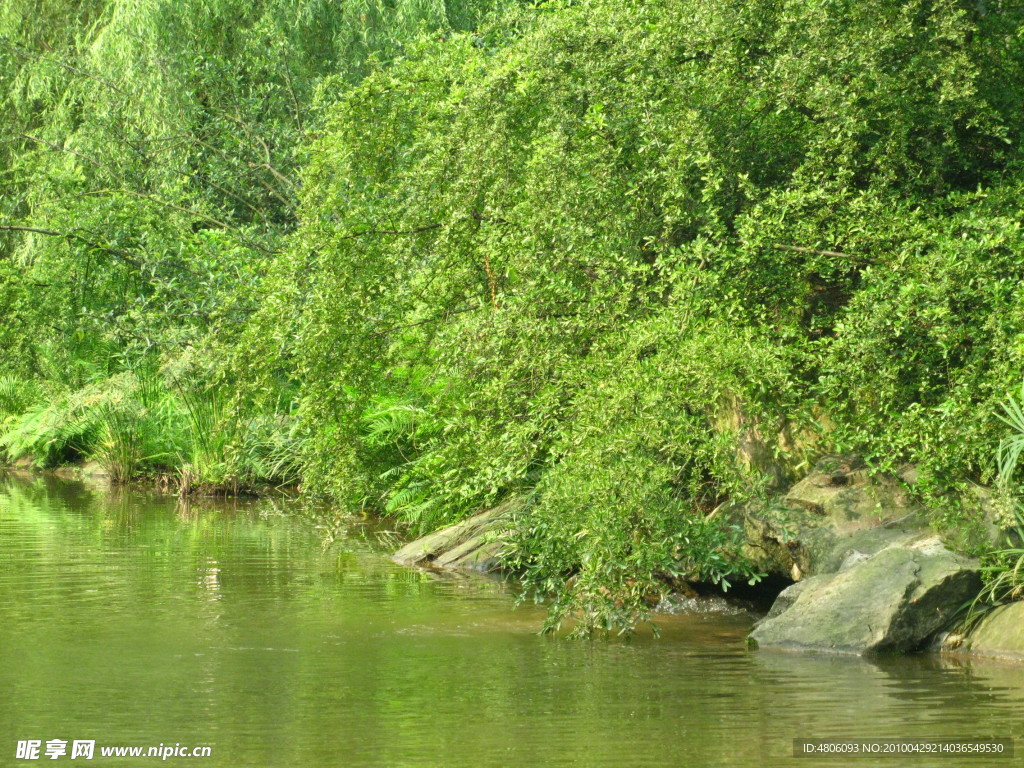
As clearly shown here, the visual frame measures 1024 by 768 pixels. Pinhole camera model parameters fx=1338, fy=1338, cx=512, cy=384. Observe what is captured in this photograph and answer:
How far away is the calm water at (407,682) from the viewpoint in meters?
6.66

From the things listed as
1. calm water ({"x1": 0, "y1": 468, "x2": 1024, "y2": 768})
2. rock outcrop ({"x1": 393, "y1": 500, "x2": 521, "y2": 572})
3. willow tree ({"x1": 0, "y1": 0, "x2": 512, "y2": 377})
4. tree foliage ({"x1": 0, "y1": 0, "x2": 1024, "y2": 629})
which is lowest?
calm water ({"x1": 0, "y1": 468, "x2": 1024, "y2": 768})

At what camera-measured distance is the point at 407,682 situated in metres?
7.96

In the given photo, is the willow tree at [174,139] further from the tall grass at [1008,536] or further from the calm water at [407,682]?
the tall grass at [1008,536]

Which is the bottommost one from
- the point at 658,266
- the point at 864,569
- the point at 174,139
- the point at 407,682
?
the point at 407,682

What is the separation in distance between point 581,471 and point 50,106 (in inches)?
665

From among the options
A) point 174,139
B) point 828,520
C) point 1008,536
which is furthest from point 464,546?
point 174,139

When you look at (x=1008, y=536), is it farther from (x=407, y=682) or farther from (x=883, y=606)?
(x=407, y=682)

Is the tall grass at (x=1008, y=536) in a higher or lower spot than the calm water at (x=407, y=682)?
higher

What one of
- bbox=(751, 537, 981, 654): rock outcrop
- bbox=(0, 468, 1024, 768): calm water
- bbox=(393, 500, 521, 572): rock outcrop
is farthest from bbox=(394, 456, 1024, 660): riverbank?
bbox=(393, 500, 521, 572): rock outcrop

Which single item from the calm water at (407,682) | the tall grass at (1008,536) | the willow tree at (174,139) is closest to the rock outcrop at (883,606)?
the tall grass at (1008,536)

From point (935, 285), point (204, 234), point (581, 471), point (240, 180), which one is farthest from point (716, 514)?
point (240, 180)

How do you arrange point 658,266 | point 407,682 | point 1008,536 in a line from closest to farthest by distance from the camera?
point 407,682, point 1008,536, point 658,266

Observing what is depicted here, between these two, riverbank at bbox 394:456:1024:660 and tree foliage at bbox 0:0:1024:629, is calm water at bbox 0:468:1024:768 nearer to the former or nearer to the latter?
riverbank at bbox 394:456:1024:660

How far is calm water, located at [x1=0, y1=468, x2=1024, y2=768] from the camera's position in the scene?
21.9ft
